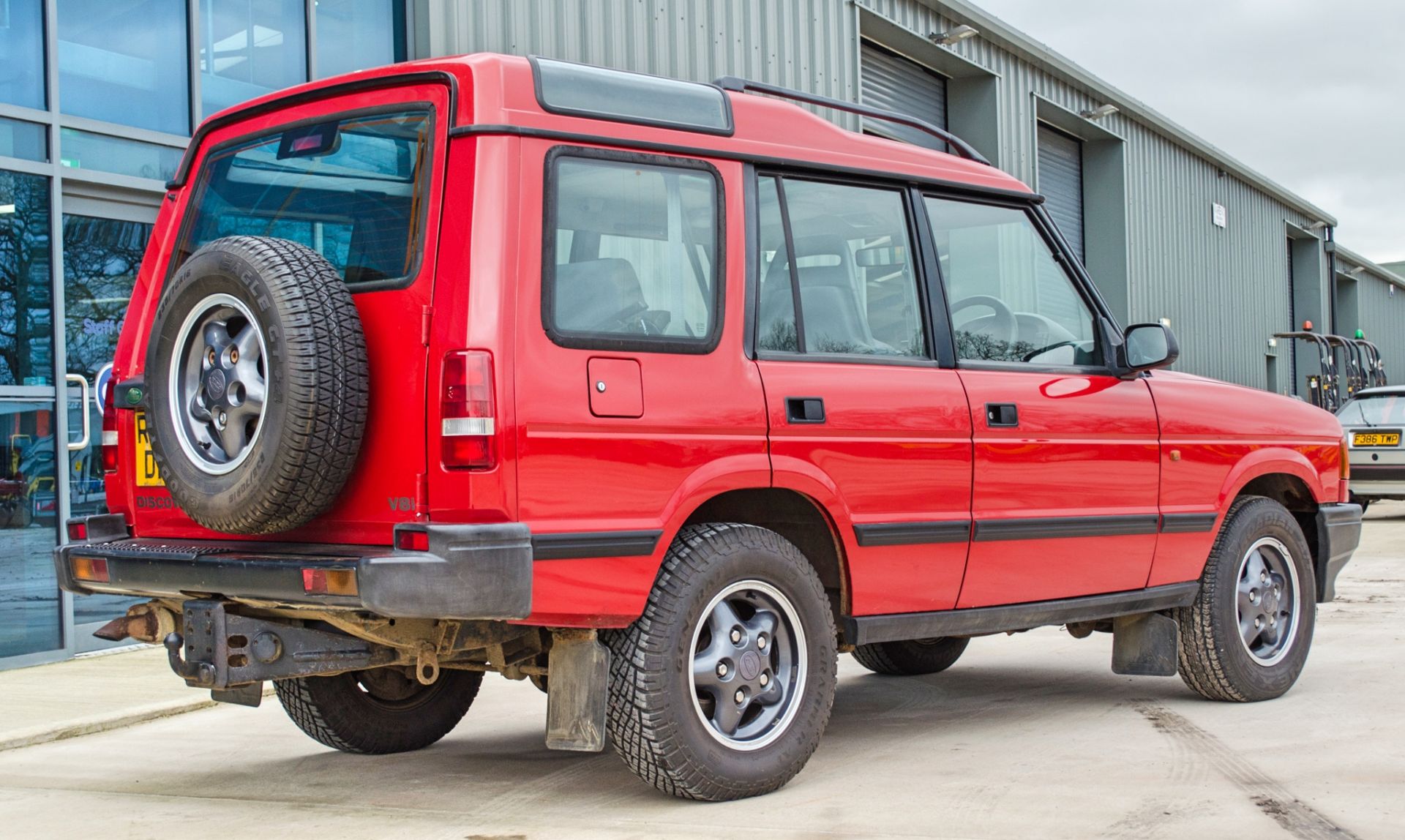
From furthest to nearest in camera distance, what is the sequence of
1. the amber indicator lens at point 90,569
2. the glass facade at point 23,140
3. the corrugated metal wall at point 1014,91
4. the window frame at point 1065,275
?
1. the corrugated metal wall at point 1014,91
2. the glass facade at point 23,140
3. the window frame at point 1065,275
4. the amber indicator lens at point 90,569

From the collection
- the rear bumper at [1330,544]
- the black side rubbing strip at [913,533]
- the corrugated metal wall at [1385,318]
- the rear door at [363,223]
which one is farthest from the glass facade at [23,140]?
the corrugated metal wall at [1385,318]

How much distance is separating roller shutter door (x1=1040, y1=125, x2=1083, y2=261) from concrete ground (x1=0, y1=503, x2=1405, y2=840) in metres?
14.7

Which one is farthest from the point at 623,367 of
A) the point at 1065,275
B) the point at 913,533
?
the point at 1065,275

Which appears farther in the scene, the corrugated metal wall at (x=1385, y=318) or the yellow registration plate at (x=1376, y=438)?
the corrugated metal wall at (x=1385, y=318)

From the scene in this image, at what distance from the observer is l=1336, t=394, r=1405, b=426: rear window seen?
53.9 feet

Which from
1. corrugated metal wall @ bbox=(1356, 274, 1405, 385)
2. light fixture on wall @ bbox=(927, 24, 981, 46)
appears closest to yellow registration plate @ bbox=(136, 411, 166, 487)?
light fixture on wall @ bbox=(927, 24, 981, 46)

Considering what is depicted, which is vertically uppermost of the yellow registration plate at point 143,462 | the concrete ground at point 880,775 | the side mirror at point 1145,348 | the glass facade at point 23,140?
the glass facade at point 23,140

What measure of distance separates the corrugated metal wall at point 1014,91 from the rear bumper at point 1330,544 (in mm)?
6490

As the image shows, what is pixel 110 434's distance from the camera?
196 inches

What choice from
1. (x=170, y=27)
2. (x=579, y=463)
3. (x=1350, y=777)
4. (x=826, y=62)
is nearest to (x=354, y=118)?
(x=579, y=463)

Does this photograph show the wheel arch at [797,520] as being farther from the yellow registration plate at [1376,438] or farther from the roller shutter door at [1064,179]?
the roller shutter door at [1064,179]

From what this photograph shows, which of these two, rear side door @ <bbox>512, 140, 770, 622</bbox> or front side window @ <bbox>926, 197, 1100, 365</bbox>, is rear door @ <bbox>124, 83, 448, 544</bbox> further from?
front side window @ <bbox>926, 197, 1100, 365</bbox>

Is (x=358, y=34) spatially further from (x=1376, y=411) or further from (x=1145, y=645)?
(x=1376, y=411)

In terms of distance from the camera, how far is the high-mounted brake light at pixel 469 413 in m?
3.94
